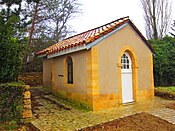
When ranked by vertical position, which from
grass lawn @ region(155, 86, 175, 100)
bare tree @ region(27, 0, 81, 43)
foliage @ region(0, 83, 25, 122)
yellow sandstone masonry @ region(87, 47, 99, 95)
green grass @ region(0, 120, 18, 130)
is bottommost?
green grass @ region(0, 120, 18, 130)

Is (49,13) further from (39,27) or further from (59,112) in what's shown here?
(59,112)

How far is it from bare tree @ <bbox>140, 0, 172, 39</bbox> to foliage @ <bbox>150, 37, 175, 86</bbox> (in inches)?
222

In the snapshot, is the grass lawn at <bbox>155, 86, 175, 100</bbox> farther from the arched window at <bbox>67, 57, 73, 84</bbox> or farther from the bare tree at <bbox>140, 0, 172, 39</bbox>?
the bare tree at <bbox>140, 0, 172, 39</bbox>

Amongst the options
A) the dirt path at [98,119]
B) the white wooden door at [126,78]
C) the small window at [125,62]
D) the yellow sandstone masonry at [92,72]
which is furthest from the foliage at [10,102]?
the small window at [125,62]

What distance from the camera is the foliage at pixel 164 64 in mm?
15055

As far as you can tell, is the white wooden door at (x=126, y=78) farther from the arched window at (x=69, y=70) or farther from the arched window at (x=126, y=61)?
the arched window at (x=69, y=70)

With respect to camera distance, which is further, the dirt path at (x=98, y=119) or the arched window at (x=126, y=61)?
the arched window at (x=126, y=61)

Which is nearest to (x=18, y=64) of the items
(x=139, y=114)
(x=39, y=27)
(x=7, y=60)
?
(x=7, y=60)

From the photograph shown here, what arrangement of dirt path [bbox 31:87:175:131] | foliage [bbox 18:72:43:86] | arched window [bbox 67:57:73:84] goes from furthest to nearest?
foliage [bbox 18:72:43:86]
arched window [bbox 67:57:73:84]
dirt path [bbox 31:87:175:131]

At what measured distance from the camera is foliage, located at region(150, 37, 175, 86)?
15.1 m

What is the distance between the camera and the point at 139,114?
761cm

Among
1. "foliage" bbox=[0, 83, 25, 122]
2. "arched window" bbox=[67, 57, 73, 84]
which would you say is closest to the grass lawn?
"arched window" bbox=[67, 57, 73, 84]

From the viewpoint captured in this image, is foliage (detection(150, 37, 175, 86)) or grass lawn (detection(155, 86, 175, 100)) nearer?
grass lawn (detection(155, 86, 175, 100))

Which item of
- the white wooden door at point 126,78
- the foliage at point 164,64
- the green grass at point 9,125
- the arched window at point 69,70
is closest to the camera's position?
the green grass at point 9,125
